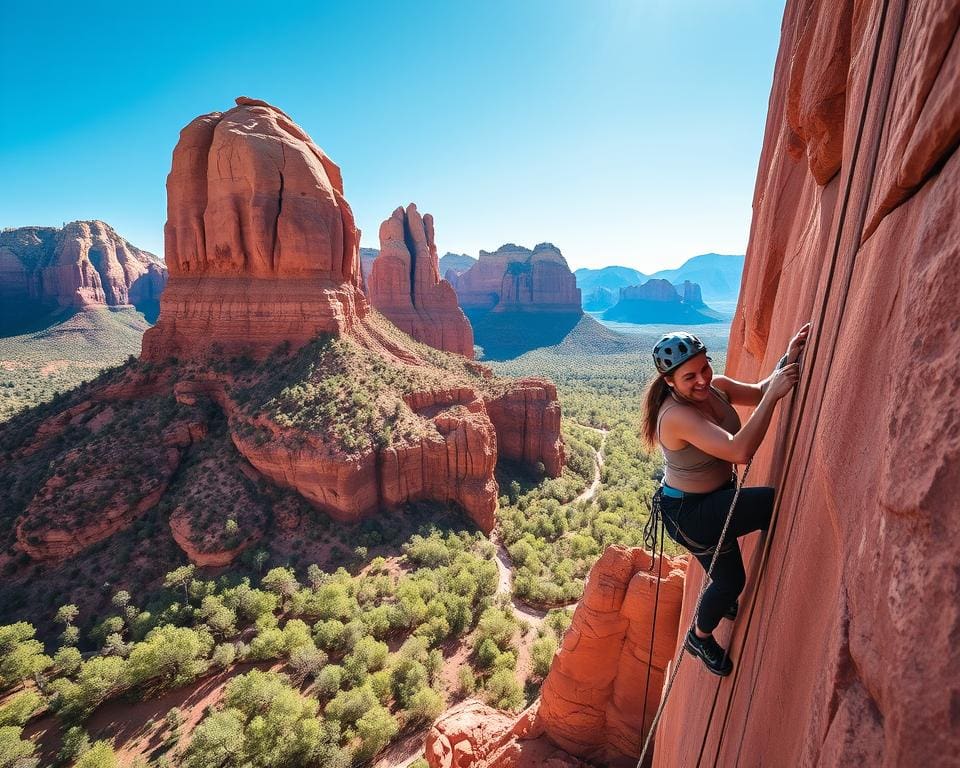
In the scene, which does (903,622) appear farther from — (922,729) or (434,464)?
(434,464)

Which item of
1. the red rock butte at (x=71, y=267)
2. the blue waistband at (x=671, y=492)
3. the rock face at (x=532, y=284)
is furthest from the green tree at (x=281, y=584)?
the rock face at (x=532, y=284)

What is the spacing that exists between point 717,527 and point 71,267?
12144 centimetres

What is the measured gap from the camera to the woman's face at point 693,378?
12.2 feet

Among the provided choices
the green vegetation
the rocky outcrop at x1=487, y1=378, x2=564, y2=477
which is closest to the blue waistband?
the rocky outcrop at x1=487, y1=378, x2=564, y2=477

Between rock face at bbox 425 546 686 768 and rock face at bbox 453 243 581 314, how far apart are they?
126 metres

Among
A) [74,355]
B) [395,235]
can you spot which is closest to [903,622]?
[395,235]

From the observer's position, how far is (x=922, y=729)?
1184 millimetres

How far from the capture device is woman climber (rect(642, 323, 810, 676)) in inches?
134

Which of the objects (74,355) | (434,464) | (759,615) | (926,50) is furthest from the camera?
(74,355)

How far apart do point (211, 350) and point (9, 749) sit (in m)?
20.8

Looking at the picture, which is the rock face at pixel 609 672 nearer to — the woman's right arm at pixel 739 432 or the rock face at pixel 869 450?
the rock face at pixel 869 450

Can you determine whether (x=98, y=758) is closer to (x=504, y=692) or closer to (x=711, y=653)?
(x=504, y=692)

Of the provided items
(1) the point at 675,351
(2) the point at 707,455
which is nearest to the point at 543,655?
(2) the point at 707,455

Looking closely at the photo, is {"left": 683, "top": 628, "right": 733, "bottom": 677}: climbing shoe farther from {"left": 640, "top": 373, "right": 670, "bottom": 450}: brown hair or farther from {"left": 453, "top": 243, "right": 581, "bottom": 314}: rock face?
{"left": 453, "top": 243, "right": 581, "bottom": 314}: rock face
